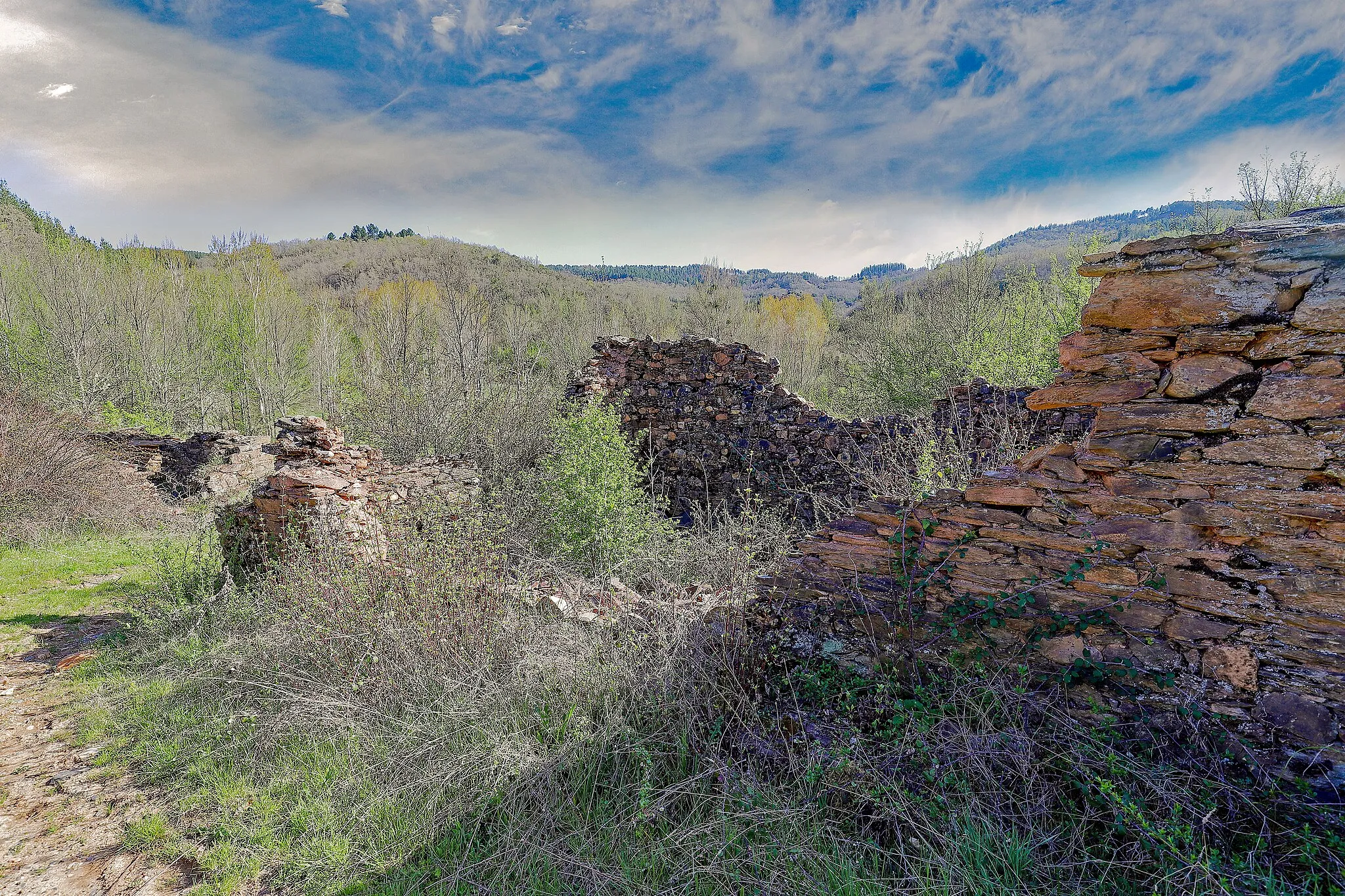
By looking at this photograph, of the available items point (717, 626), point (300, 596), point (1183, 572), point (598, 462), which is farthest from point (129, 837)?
point (1183, 572)

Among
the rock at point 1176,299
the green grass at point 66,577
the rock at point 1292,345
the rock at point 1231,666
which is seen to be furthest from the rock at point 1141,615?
the green grass at point 66,577

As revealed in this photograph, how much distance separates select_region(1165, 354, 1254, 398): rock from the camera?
2.54 m

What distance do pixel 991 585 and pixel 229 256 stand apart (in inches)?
1296

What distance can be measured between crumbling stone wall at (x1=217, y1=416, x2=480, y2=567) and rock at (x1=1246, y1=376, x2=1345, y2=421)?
5754 mm

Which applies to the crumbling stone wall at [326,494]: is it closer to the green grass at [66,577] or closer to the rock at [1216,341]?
the green grass at [66,577]

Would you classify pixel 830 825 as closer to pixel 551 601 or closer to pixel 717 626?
pixel 717 626

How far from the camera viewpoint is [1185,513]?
260 cm

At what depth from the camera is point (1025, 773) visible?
97.9 inches

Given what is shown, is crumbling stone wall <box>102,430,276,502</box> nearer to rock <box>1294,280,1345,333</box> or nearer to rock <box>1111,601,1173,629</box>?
rock <box>1111,601,1173,629</box>

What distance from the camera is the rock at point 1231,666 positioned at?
2.44 m

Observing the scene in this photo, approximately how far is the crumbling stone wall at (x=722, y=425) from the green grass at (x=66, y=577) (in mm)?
6758

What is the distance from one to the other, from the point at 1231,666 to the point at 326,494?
698 centimetres

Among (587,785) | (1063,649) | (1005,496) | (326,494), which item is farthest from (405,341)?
(1063,649)

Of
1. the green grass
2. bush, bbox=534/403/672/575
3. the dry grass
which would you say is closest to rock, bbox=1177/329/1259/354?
the dry grass
